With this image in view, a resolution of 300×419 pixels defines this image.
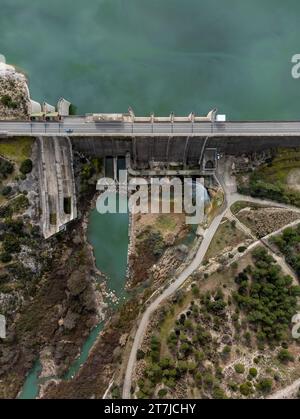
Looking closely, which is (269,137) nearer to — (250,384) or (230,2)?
(230,2)

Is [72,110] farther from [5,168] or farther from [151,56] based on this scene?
[151,56]

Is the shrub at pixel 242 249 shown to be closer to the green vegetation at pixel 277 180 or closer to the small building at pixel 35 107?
the green vegetation at pixel 277 180

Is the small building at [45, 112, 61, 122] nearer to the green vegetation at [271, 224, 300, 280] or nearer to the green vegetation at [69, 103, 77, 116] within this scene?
the green vegetation at [69, 103, 77, 116]

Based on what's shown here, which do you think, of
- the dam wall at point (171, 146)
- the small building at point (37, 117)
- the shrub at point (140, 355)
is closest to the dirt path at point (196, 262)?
the shrub at point (140, 355)

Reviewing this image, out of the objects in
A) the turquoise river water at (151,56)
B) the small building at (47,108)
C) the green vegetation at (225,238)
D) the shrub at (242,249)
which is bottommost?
the shrub at (242,249)

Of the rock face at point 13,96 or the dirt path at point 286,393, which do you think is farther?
the rock face at point 13,96

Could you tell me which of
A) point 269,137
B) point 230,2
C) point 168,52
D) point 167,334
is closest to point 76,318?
point 167,334
